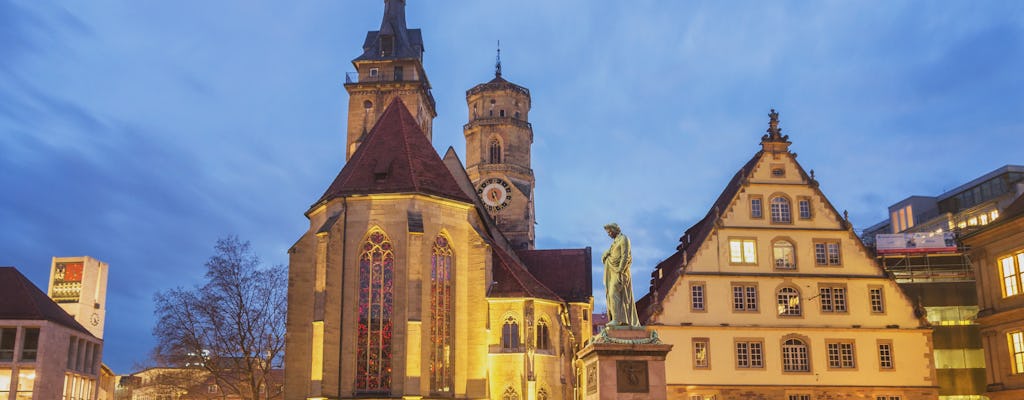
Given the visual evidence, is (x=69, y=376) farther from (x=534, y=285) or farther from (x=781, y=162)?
(x=781, y=162)

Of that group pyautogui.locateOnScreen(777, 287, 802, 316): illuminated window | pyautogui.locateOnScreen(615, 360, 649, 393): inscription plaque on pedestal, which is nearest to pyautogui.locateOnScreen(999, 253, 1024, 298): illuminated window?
pyautogui.locateOnScreen(777, 287, 802, 316): illuminated window

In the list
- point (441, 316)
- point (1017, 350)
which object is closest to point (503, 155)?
point (441, 316)

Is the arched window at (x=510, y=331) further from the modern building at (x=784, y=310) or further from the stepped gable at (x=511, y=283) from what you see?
the modern building at (x=784, y=310)

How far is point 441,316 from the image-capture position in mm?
39562

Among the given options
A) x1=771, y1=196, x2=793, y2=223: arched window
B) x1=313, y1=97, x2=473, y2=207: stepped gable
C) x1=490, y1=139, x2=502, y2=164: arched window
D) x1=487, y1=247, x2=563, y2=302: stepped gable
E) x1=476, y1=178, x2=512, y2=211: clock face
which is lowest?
x1=487, y1=247, x2=563, y2=302: stepped gable

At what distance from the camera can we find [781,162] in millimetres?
41781

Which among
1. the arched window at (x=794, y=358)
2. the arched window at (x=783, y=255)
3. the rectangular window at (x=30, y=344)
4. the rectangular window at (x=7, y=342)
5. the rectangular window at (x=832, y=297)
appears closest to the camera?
the arched window at (x=794, y=358)

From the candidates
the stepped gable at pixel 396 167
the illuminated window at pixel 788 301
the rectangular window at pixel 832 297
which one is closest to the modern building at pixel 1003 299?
the rectangular window at pixel 832 297

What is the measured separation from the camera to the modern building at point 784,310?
39.2m

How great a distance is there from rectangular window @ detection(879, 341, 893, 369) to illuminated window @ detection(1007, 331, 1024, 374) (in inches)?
230

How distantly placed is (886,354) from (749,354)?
235 inches

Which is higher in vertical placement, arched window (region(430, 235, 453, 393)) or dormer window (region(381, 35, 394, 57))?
dormer window (region(381, 35, 394, 57))

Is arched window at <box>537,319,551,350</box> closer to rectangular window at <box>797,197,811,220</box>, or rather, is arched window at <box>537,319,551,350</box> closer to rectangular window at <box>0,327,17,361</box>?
rectangular window at <box>797,197,811,220</box>

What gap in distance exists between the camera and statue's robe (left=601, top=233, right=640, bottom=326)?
68.0 feet
